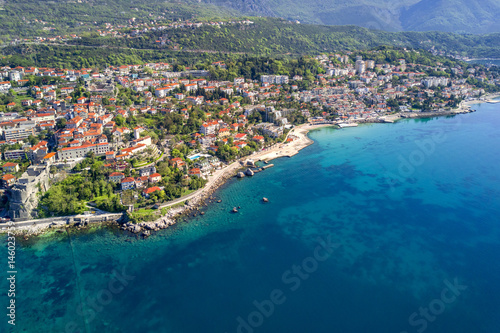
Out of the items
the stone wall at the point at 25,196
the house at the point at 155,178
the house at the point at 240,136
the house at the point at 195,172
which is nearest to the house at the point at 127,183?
the house at the point at 155,178

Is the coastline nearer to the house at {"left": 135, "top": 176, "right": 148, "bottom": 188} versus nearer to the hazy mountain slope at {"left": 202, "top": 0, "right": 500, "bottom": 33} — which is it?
the house at {"left": 135, "top": 176, "right": 148, "bottom": 188}

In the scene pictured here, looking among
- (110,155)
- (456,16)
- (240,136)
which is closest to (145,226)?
(110,155)

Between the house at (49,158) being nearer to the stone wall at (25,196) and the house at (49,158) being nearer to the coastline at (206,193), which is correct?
the stone wall at (25,196)

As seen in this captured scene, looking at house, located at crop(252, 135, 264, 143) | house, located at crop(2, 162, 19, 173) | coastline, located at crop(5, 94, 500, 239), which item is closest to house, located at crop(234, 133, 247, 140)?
house, located at crop(252, 135, 264, 143)

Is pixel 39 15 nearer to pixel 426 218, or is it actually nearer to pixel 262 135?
pixel 262 135

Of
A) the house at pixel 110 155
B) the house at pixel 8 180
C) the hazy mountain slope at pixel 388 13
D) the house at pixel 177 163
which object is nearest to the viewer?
the house at pixel 8 180

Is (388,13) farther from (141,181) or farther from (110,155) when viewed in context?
(141,181)
